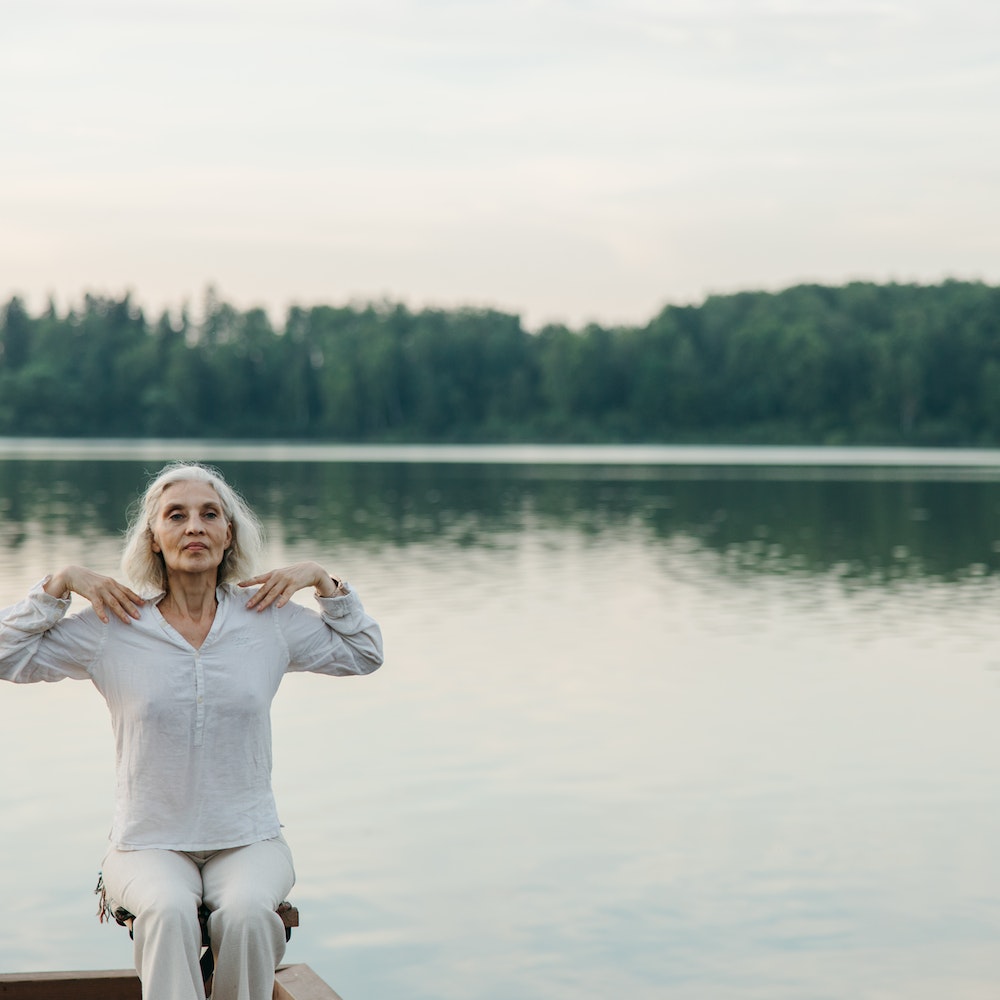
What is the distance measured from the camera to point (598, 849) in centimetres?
837

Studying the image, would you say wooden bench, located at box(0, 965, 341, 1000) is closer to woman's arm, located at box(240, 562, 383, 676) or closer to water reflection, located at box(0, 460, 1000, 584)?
woman's arm, located at box(240, 562, 383, 676)

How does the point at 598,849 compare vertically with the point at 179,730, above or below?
below

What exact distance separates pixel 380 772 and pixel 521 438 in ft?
381

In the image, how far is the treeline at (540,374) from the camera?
113625 mm

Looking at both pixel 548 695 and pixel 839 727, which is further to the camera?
pixel 548 695

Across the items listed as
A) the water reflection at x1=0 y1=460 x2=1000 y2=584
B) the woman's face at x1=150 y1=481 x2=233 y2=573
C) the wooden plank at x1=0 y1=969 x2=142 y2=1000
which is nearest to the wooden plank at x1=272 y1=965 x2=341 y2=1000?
the wooden plank at x1=0 y1=969 x2=142 y2=1000

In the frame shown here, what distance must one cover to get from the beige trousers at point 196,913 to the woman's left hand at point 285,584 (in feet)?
1.93

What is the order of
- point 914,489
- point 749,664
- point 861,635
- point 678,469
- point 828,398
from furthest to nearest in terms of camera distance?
point 828,398, point 678,469, point 914,489, point 861,635, point 749,664

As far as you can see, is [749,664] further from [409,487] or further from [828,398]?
[828,398]

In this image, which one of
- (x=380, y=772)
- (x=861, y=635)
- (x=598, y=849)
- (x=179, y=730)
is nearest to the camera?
(x=179, y=730)

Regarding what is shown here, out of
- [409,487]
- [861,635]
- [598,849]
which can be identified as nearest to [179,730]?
[598,849]

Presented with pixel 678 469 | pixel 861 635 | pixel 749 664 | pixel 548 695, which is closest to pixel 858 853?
pixel 548 695

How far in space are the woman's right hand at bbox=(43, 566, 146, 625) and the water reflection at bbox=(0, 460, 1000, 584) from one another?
61.2 feet

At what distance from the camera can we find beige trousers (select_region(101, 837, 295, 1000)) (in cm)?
380
